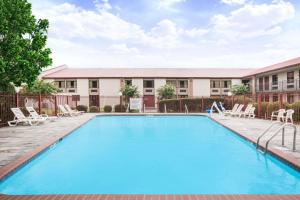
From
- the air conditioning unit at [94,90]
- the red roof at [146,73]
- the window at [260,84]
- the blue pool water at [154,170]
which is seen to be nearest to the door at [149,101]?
the red roof at [146,73]

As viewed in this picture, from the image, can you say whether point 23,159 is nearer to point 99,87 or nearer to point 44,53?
point 44,53

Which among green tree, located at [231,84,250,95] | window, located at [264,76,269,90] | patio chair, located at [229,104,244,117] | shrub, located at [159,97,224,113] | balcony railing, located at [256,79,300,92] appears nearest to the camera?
patio chair, located at [229,104,244,117]

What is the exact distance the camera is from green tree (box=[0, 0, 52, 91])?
12.6 metres

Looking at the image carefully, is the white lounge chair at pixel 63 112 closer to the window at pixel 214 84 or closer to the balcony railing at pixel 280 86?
the balcony railing at pixel 280 86

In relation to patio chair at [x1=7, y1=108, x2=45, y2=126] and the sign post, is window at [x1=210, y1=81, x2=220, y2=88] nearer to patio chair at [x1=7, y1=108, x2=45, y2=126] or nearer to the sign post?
the sign post

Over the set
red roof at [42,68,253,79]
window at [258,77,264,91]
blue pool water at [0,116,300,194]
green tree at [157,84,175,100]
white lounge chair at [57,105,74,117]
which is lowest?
blue pool water at [0,116,300,194]

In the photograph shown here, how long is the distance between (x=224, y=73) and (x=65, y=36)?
2269 cm

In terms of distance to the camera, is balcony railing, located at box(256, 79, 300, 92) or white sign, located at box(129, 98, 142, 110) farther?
balcony railing, located at box(256, 79, 300, 92)

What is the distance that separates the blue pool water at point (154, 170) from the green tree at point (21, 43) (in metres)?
3.88

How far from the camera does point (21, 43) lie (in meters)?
13.2

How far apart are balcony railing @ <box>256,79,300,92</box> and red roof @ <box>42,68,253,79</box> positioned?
5.59 m

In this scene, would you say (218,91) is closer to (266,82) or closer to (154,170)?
(266,82)

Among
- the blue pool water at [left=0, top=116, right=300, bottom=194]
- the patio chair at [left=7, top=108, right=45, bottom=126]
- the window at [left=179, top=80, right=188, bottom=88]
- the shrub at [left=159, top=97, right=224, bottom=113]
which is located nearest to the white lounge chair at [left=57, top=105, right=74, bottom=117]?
the patio chair at [left=7, top=108, right=45, bottom=126]

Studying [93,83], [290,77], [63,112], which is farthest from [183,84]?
[63,112]
